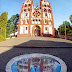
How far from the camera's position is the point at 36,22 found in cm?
2570

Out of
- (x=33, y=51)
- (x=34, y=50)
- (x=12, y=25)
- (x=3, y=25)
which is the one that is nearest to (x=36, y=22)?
(x=12, y=25)

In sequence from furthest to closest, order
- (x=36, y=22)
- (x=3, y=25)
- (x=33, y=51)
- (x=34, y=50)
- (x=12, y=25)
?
(x=12, y=25), (x=36, y=22), (x=3, y=25), (x=34, y=50), (x=33, y=51)

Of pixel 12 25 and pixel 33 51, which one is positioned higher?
pixel 12 25

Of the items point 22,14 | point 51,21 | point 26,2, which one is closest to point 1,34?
point 22,14

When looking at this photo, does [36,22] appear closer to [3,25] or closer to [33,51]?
[3,25]

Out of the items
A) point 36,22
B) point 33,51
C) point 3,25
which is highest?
point 36,22

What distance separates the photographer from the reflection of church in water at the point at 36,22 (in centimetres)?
2533

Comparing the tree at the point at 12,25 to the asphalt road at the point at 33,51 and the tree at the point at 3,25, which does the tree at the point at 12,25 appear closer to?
the tree at the point at 3,25

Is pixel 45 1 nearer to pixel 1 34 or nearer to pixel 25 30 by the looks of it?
pixel 25 30

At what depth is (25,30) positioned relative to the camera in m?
25.6

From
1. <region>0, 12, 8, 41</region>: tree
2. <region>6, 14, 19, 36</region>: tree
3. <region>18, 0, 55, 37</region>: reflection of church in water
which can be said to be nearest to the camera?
<region>0, 12, 8, 41</region>: tree

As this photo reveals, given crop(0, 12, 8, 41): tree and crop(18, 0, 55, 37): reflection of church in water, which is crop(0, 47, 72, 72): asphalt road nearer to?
crop(0, 12, 8, 41): tree

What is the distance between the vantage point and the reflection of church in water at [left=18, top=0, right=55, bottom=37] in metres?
25.3


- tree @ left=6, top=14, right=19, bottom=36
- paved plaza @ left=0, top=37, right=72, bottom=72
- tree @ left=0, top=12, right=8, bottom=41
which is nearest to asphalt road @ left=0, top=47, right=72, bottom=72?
paved plaza @ left=0, top=37, right=72, bottom=72
